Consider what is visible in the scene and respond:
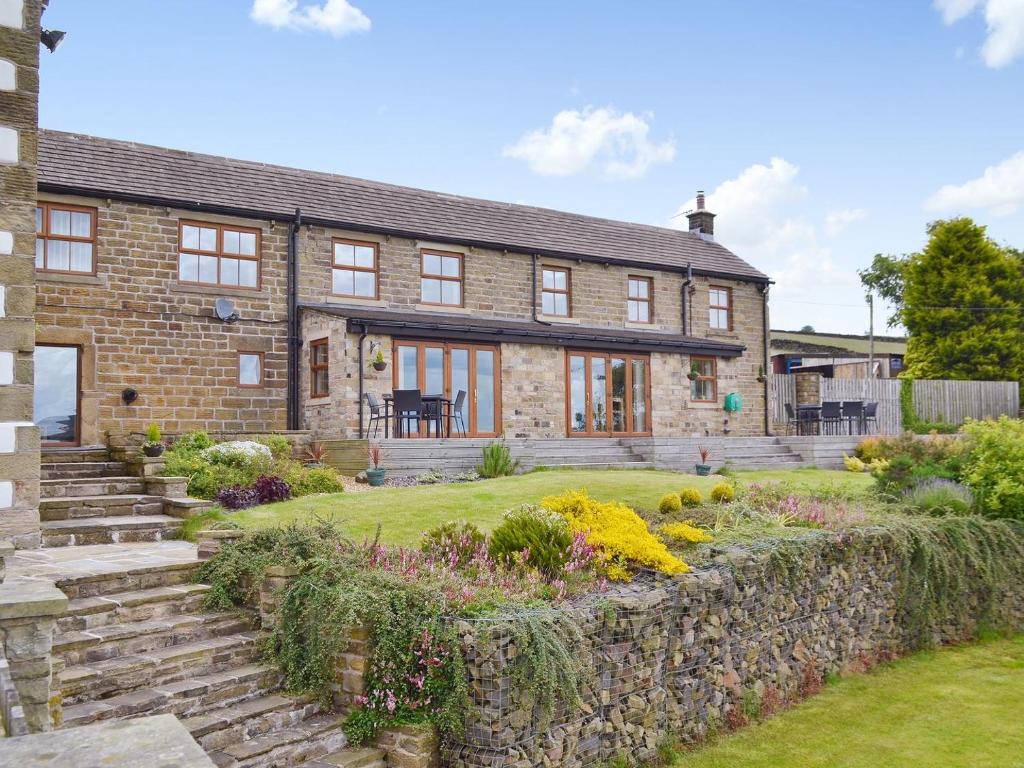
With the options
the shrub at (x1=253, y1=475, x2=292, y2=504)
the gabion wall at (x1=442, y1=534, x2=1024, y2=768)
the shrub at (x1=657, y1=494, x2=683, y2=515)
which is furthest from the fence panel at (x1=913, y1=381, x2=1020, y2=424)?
the shrub at (x1=253, y1=475, x2=292, y2=504)

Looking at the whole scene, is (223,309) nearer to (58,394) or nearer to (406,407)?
(58,394)

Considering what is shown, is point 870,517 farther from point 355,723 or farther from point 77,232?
point 77,232

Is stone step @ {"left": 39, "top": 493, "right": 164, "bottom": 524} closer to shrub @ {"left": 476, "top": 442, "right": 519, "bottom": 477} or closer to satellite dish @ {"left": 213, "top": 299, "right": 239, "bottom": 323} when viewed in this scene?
shrub @ {"left": 476, "top": 442, "right": 519, "bottom": 477}

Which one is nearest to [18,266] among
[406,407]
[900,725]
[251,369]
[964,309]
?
[406,407]

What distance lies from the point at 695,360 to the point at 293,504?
14913mm

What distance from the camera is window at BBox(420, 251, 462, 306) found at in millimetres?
20047

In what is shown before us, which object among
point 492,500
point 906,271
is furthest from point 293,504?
point 906,271

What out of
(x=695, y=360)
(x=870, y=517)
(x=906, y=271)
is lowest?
(x=870, y=517)

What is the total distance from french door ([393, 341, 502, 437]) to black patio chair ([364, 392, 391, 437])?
24.4 inches

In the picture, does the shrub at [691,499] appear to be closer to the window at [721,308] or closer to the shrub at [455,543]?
the shrub at [455,543]

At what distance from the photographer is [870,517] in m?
10.0

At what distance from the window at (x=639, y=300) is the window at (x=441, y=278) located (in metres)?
5.50

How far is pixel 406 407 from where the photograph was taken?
16.5 m

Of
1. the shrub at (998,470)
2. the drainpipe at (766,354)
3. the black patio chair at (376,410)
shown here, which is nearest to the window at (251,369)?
the black patio chair at (376,410)
